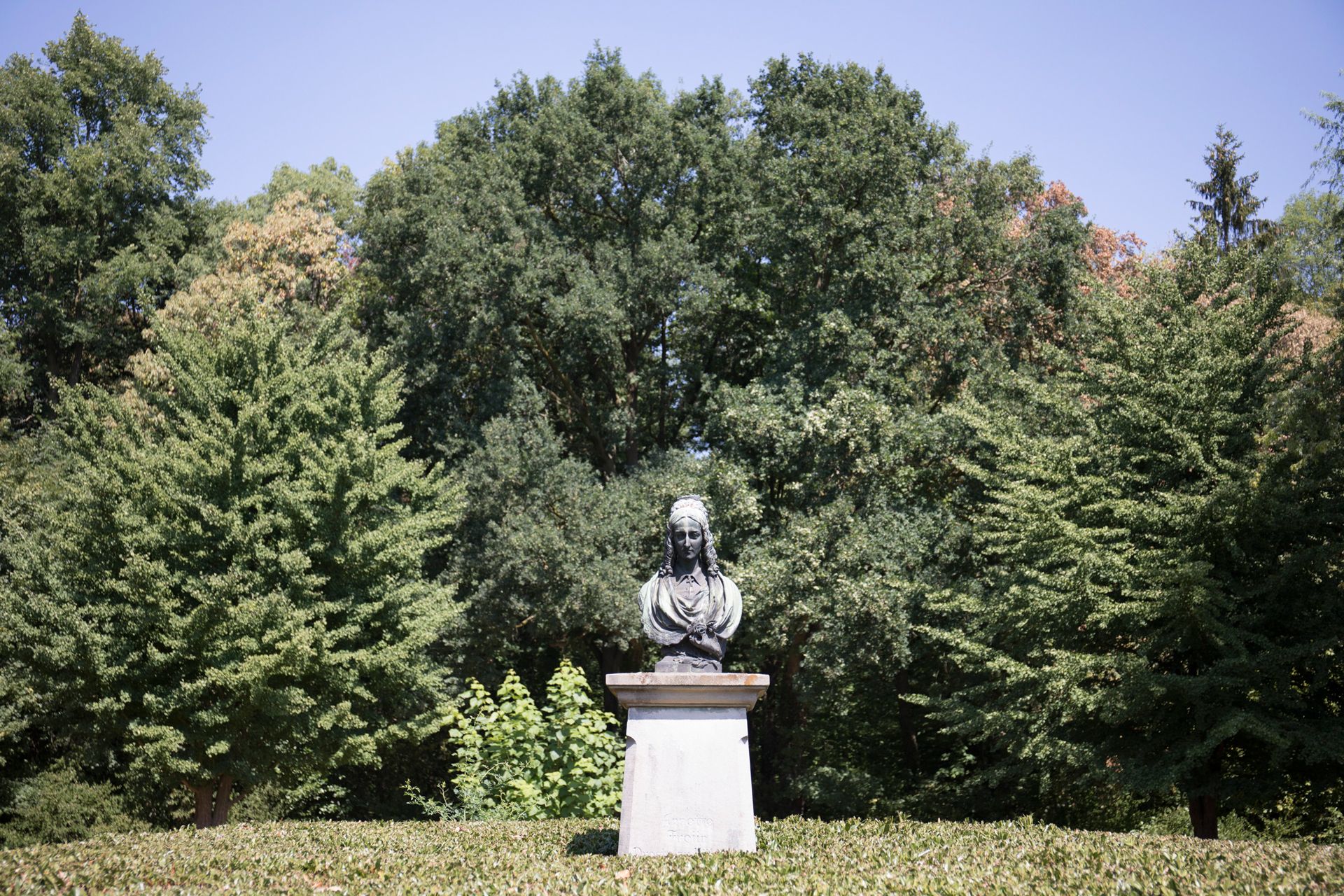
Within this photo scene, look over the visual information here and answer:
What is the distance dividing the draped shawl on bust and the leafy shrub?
5375mm

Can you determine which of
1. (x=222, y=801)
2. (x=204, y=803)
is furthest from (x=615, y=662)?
(x=204, y=803)

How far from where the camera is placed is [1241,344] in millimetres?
15164

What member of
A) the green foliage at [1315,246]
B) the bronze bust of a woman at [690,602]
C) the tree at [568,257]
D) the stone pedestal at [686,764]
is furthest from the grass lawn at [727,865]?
the tree at [568,257]

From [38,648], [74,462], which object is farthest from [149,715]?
[74,462]

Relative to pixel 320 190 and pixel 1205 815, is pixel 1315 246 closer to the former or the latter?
pixel 1205 815

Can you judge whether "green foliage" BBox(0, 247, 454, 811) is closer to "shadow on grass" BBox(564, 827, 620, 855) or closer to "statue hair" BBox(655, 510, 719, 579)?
"shadow on grass" BBox(564, 827, 620, 855)

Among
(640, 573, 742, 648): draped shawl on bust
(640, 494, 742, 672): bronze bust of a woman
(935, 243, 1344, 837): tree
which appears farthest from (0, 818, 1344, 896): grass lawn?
(935, 243, 1344, 837): tree

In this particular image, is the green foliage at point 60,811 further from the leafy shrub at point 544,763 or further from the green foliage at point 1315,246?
the green foliage at point 1315,246

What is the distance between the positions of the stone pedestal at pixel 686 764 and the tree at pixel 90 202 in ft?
64.1

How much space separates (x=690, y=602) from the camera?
29.1ft

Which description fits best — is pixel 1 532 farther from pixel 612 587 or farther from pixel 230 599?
pixel 612 587

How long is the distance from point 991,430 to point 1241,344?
3601mm

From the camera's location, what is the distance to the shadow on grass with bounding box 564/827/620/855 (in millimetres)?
8953

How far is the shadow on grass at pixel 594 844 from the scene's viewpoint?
8.95 metres
